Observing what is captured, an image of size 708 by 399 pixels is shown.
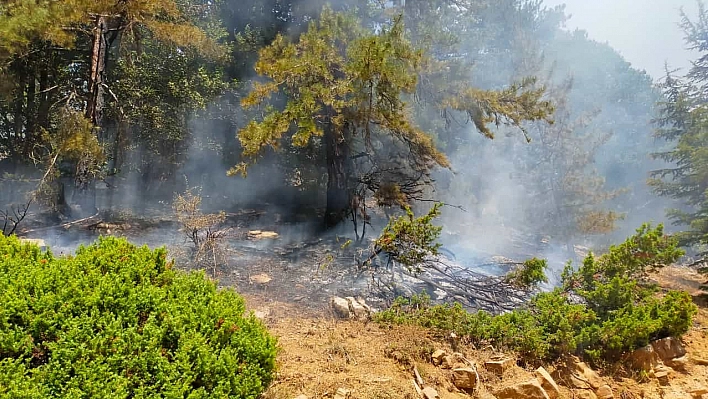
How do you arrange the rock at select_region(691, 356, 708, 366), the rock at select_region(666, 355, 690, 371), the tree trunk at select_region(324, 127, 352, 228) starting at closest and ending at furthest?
the rock at select_region(666, 355, 690, 371) < the rock at select_region(691, 356, 708, 366) < the tree trunk at select_region(324, 127, 352, 228)

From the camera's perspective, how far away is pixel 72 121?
6691mm

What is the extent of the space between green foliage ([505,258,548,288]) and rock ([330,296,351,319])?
2201 millimetres

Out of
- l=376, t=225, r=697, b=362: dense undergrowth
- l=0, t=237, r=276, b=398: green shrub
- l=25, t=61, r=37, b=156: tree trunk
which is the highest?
l=25, t=61, r=37, b=156: tree trunk

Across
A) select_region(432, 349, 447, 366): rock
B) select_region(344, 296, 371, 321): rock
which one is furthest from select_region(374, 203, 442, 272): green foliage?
select_region(432, 349, 447, 366): rock

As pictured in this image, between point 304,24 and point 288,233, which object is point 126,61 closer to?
point 304,24

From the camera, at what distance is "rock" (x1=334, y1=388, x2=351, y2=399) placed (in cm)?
274

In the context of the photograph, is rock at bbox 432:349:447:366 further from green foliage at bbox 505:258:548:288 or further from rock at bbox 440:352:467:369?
green foliage at bbox 505:258:548:288

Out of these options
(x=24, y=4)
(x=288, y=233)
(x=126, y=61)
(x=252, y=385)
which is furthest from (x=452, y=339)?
(x=126, y=61)

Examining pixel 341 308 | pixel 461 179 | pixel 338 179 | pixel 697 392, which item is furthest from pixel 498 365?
pixel 461 179

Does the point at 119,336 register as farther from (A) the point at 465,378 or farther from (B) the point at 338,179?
(B) the point at 338,179

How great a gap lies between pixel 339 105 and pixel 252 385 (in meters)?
4.98

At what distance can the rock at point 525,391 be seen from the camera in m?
3.13

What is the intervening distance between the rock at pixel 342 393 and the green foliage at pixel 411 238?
2405mm

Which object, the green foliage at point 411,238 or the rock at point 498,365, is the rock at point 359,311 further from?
the rock at point 498,365
